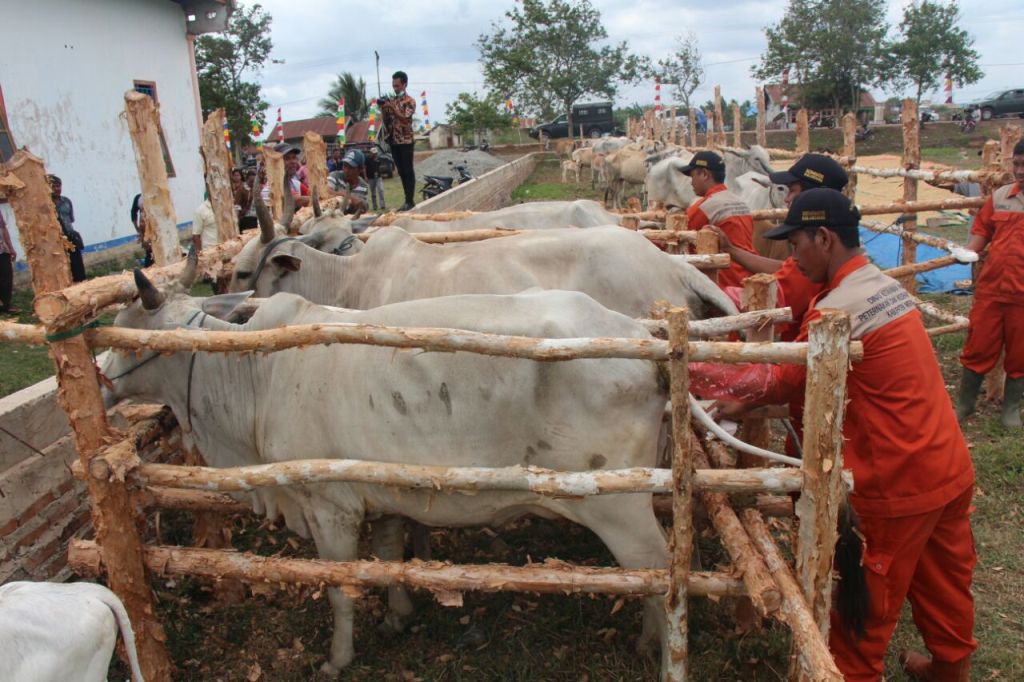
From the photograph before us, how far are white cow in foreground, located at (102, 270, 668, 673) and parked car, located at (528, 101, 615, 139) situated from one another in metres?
40.4

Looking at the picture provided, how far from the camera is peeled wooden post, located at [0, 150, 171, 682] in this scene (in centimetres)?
296

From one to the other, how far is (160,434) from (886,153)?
99.9 feet

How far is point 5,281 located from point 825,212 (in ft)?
30.2

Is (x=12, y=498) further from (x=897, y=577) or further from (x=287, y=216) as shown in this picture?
(x=897, y=577)

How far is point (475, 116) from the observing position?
3828 cm

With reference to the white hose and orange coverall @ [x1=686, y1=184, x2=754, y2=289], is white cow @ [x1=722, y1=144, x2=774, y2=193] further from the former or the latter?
the white hose

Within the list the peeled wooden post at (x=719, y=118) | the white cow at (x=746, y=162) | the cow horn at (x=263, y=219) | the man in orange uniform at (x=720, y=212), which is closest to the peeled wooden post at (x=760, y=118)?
the peeled wooden post at (x=719, y=118)

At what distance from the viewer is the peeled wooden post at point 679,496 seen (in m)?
2.49

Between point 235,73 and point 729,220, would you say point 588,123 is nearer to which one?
point 235,73

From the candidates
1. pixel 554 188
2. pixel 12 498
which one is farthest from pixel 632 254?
pixel 554 188

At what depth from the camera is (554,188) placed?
2506 centimetres

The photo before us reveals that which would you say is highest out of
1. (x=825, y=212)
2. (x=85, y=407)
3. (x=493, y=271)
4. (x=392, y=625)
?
(x=825, y=212)

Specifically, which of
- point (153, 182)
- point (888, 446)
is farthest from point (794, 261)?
point (153, 182)

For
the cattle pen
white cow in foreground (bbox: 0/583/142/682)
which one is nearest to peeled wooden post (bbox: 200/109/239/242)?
the cattle pen
